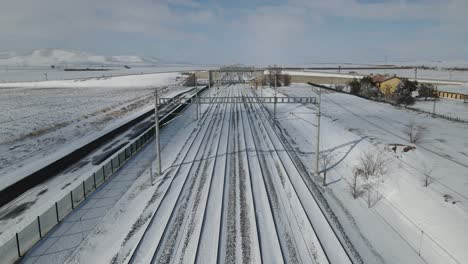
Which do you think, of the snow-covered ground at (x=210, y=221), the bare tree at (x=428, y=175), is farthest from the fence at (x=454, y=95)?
the snow-covered ground at (x=210, y=221)

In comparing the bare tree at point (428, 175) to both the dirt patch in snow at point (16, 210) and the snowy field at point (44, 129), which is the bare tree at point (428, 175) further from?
the snowy field at point (44, 129)

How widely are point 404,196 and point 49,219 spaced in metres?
18.6

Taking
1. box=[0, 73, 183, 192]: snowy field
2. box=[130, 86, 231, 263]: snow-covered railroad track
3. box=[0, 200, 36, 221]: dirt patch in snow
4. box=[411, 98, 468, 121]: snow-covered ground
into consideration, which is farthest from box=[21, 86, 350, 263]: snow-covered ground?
box=[411, 98, 468, 121]: snow-covered ground

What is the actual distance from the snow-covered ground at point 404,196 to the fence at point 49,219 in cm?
1402

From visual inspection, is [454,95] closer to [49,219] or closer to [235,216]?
[235,216]

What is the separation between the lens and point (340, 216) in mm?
16688

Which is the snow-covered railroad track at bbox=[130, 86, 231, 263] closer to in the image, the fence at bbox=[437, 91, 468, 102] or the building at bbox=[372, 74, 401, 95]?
the building at bbox=[372, 74, 401, 95]

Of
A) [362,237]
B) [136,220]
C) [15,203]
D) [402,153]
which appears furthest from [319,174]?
[15,203]

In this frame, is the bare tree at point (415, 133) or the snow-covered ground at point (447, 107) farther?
the snow-covered ground at point (447, 107)

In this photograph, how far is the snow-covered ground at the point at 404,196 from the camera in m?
13.8

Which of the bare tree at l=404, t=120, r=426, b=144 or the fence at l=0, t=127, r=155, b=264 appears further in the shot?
the bare tree at l=404, t=120, r=426, b=144

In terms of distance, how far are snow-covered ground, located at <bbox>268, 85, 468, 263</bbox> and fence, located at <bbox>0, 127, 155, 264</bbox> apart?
1402 centimetres

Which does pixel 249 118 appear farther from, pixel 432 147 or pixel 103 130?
pixel 432 147

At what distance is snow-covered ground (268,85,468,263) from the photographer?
13812 millimetres
